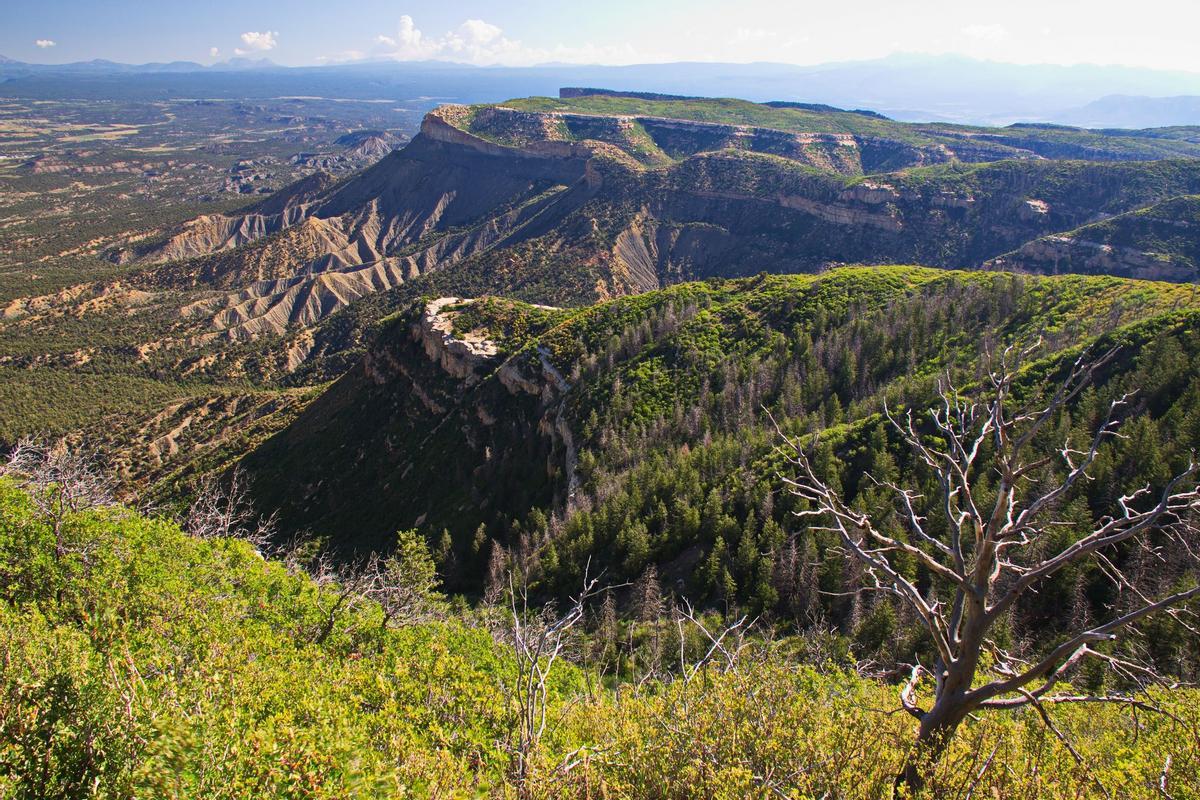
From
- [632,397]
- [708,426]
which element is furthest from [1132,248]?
[632,397]

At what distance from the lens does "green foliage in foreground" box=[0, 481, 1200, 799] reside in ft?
30.0

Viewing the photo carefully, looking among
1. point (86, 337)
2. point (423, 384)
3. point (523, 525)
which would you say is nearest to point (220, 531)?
point (523, 525)

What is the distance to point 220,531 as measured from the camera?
98.7 feet

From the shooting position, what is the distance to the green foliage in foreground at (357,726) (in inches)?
360

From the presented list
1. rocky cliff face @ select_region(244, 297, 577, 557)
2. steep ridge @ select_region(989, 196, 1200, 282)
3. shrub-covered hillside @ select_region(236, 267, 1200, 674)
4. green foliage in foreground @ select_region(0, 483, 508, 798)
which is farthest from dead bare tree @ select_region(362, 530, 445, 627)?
steep ridge @ select_region(989, 196, 1200, 282)

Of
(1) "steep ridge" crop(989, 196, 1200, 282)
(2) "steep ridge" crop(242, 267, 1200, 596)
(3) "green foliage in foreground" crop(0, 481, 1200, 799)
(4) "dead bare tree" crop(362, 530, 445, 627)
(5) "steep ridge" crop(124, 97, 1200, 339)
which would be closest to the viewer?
(3) "green foliage in foreground" crop(0, 481, 1200, 799)

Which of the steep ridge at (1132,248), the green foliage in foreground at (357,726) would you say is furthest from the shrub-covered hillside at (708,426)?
the steep ridge at (1132,248)

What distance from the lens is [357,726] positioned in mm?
12383

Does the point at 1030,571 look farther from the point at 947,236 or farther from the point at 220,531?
the point at 947,236

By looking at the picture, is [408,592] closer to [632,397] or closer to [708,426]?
[708,426]

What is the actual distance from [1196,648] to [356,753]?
27.6 metres

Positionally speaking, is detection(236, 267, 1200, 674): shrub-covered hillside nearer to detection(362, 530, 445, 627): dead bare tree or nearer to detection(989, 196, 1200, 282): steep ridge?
detection(362, 530, 445, 627): dead bare tree

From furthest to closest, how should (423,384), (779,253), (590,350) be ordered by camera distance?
(779,253), (423,384), (590,350)

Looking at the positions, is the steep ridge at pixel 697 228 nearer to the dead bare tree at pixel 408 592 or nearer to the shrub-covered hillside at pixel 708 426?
the shrub-covered hillside at pixel 708 426
